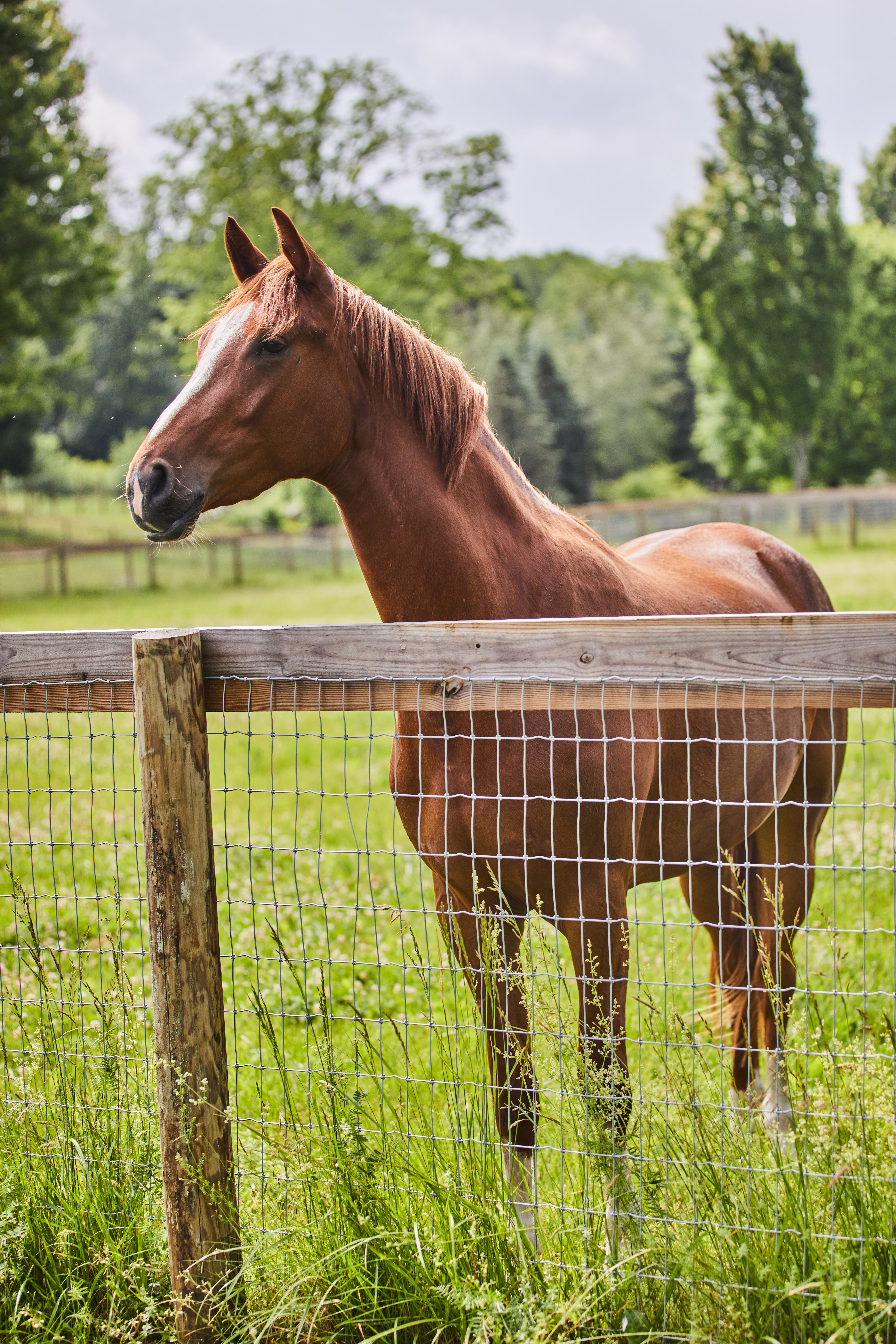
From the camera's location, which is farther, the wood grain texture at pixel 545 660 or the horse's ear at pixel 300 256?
the horse's ear at pixel 300 256

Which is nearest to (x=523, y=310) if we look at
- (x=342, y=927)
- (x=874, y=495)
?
(x=874, y=495)

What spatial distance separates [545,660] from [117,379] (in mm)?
55149

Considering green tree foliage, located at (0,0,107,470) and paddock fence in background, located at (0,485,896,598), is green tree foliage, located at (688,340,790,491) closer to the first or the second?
paddock fence in background, located at (0,485,896,598)

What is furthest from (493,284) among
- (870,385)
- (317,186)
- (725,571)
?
(725,571)

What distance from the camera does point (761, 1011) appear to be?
3234 millimetres

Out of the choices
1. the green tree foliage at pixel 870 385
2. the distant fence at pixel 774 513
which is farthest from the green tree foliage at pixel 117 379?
the green tree foliage at pixel 870 385

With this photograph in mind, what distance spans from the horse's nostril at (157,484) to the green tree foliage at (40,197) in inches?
697

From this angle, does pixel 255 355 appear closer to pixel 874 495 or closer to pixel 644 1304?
pixel 644 1304

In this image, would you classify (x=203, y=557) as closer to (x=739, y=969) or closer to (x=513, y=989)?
(x=739, y=969)

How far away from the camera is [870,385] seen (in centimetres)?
3994

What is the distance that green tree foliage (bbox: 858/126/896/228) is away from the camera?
45125 mm

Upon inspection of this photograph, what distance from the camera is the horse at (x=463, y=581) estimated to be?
2.23m

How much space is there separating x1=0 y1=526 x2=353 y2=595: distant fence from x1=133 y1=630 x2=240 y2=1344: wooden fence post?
20.8 m

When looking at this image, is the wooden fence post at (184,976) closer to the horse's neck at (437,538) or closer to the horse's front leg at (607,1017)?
the horse's neck at (437,538)
